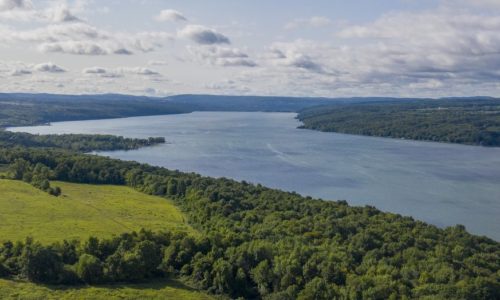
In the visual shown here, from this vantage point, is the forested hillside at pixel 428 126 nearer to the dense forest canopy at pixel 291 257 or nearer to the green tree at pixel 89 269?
the dense forest canopy at pixel 291 257

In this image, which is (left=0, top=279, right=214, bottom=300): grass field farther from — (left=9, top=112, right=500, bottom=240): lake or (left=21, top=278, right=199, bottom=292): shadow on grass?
(left=9, top=112, right=500, bottom=240): lake

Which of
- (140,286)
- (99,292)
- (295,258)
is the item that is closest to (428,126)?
(295,258)

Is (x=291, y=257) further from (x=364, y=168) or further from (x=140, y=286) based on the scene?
(x=364, y=168)

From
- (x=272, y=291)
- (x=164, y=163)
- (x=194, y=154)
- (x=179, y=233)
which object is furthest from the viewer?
(x=194, y=154)

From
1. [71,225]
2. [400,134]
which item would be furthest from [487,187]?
[400,134]

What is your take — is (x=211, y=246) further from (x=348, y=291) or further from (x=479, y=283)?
(x=479, y=283)

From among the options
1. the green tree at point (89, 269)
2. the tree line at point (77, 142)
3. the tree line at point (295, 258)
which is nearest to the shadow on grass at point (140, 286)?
the green tree at point (89, 269)

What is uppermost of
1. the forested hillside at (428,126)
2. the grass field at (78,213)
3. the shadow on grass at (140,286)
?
the forested hillside at (428,126)
